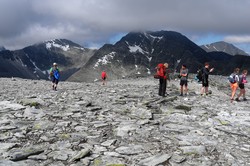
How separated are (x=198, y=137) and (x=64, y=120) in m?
6.46

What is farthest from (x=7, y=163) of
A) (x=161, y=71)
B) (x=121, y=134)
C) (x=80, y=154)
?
(x=161, y=71)

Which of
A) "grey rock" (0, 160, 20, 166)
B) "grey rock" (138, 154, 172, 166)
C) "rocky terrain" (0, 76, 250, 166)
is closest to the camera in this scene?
"grey rock" (0, 160, 20, 166)

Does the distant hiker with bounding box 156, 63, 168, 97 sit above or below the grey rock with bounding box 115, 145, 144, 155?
above

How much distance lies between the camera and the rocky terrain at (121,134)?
11.2 m

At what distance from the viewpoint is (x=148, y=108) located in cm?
1936

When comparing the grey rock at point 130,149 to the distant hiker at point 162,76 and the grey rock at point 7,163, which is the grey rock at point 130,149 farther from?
the distant hiker at point 162,76

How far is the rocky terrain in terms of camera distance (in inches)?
441

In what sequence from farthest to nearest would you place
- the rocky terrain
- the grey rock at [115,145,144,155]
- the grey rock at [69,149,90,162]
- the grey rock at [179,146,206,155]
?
the grey rock at [179,146,206,155] < the grey rock at [115,145,144,155] < the rocky terrain < the grey rock at [69,149,90,162]

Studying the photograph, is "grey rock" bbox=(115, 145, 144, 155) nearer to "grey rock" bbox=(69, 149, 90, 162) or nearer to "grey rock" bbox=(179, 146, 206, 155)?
"grey rock" bbox=(69, 149, 90, 162)

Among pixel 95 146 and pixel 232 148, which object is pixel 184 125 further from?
pixel 95 146

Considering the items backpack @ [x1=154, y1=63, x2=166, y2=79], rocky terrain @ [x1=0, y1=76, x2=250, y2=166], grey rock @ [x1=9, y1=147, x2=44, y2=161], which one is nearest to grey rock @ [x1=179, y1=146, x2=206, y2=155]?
rocky terrain @ [x1=0, y1=76, x2=250, y2=166]

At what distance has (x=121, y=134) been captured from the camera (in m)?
13.7

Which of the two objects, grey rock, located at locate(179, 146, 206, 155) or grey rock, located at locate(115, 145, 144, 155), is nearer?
grey rock, located at locate(115, 145, 144, 155)

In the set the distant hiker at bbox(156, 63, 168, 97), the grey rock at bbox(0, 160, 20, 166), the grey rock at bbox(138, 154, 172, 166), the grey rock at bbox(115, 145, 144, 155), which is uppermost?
the distant hiker at bbox(156, 63, 168, 97)
